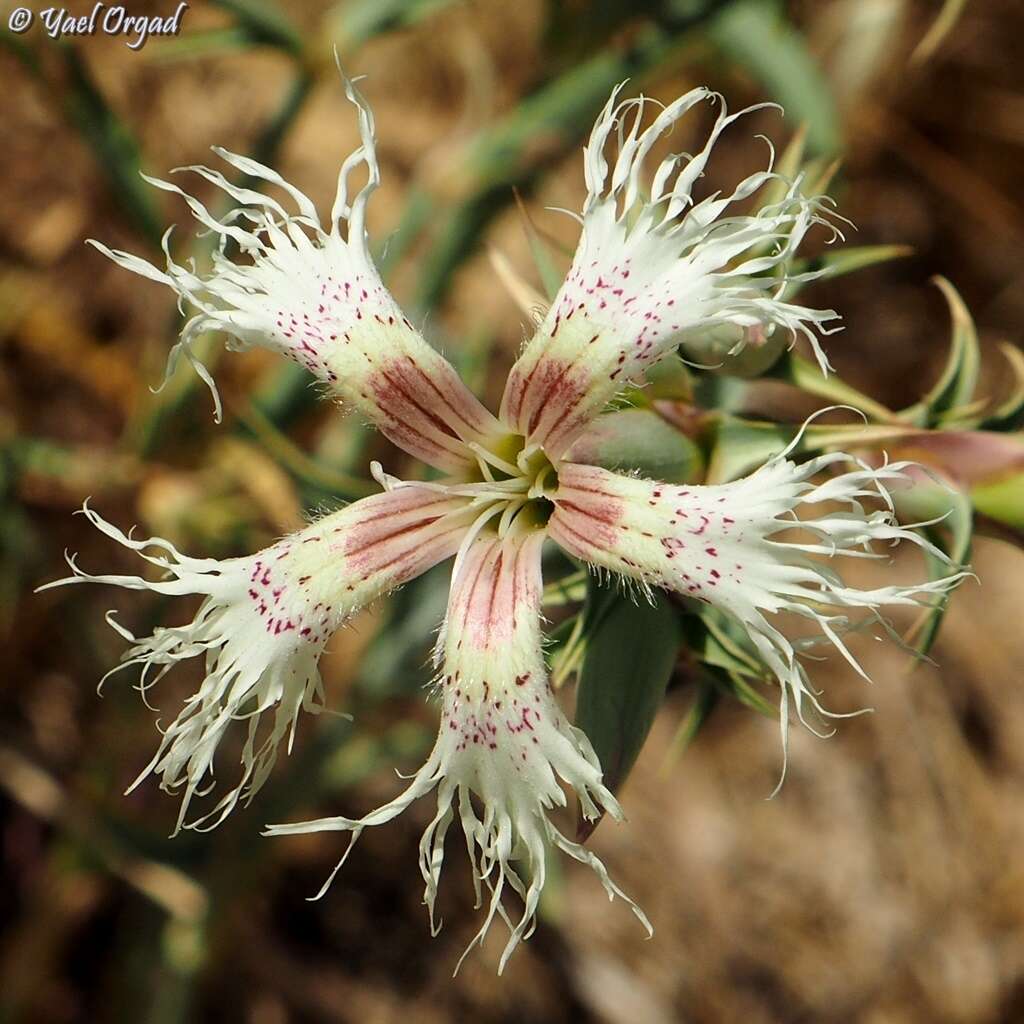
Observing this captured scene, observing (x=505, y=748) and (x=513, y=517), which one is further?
(x=513, y=517)

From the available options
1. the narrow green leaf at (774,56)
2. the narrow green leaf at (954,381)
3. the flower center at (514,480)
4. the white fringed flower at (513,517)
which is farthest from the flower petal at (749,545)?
the narrow green leaf at (774,56)

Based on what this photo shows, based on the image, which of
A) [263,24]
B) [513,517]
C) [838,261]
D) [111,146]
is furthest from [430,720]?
[838,261]

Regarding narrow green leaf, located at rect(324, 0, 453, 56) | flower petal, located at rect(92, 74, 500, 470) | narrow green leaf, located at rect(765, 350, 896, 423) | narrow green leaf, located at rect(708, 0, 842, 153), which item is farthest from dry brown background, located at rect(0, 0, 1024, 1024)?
narrow green leaf, located at rect(765, 350, 896, 423)

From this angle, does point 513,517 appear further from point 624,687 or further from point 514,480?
point 624,687

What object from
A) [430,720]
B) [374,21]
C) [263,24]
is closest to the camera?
[263,24]

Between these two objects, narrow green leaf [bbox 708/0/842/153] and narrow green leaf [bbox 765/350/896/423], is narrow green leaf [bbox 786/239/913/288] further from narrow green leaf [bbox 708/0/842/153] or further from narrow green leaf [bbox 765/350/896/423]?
narrow green leaf [bbox 708/0/842/153]

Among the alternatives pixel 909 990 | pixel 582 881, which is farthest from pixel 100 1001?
pixel 909 990
